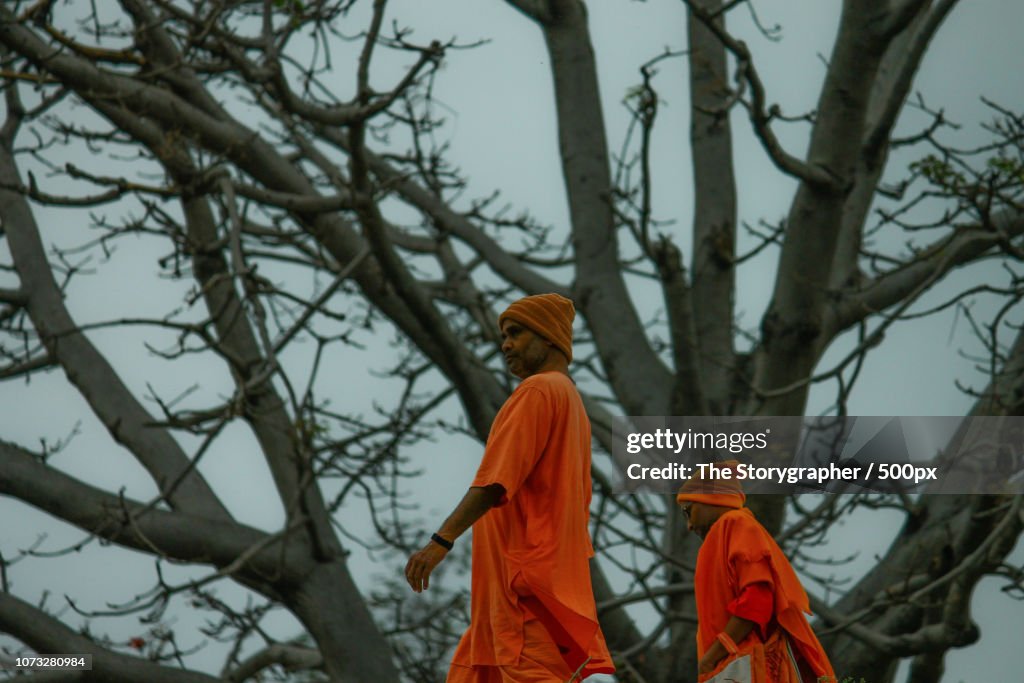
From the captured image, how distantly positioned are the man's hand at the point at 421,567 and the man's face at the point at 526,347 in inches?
33.0

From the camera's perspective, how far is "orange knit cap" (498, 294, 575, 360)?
5.30 meters

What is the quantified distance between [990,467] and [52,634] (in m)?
5.74

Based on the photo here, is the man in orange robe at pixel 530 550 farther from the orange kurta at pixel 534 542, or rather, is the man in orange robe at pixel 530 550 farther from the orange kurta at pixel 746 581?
the orange kurta at pixel 746 581

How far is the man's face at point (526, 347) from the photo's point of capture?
17.4 ft

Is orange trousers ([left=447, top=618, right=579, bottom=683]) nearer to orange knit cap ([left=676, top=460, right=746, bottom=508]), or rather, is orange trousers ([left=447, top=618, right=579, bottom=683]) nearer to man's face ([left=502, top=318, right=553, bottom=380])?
man's face ([left=502, top=318, right=553, bottom=380])

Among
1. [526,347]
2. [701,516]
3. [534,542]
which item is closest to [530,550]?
[534,542]

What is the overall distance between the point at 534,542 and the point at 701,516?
6.36 ft

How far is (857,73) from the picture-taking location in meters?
9.71

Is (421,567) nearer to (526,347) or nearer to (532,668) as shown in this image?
(532,668)

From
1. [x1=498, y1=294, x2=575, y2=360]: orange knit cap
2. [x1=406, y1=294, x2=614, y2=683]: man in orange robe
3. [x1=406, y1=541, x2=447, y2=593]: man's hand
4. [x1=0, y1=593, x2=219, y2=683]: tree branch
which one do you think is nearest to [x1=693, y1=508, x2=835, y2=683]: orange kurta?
[x1=406, y1=294, x2=614, y2=683]: man in orange robe

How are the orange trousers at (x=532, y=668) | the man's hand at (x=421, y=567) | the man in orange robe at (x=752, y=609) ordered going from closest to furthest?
the man's hand at (x=421, y=567) → the orange trousers at (x=532, y=668) → the man in orange robe at (x=752, y=609)

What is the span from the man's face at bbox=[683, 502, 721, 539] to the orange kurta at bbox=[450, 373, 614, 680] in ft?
5.48

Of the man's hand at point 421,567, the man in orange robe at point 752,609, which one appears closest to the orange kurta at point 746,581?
the man in orange robe at point 752,609

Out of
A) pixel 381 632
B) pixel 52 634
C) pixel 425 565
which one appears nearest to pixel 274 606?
pixel 381 632
